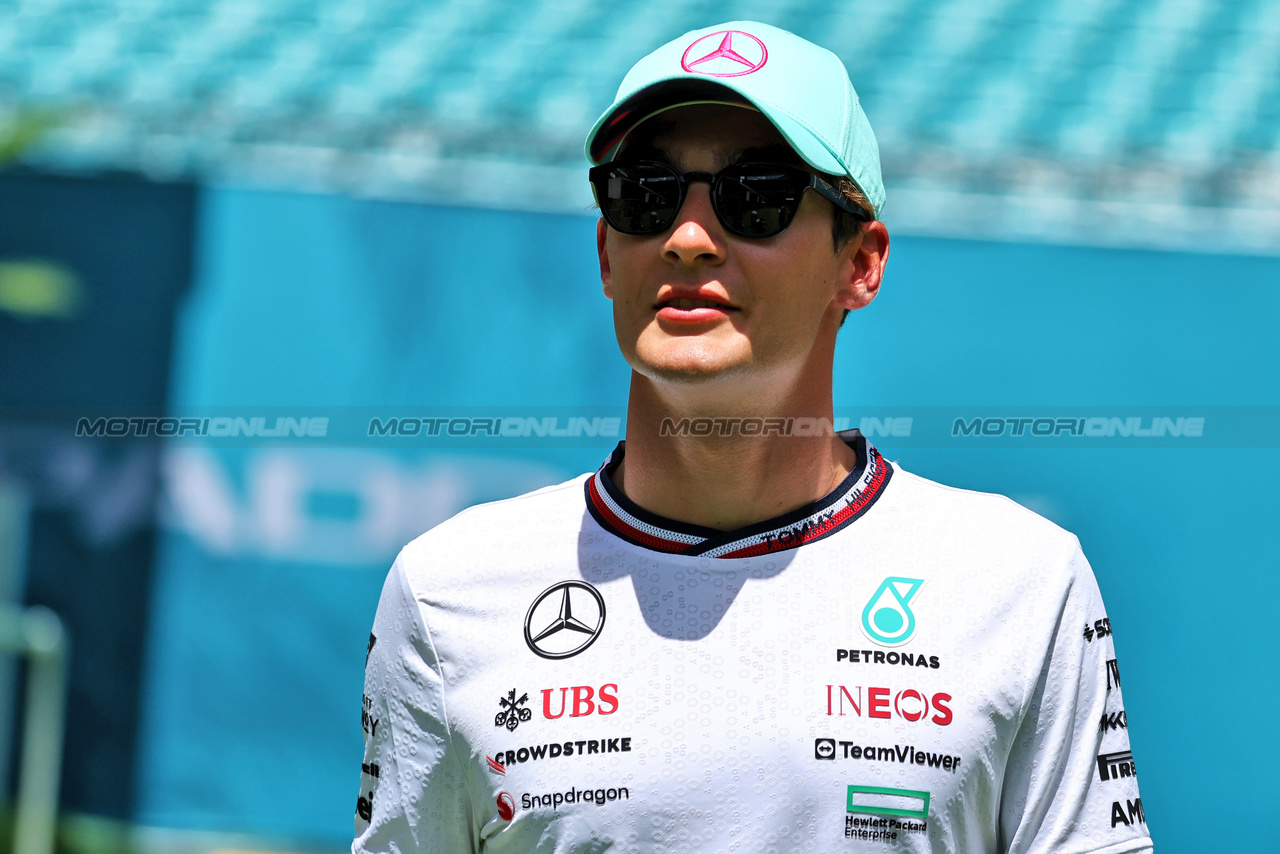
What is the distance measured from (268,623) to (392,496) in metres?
0.56

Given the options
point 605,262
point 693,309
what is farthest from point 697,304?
point 605,262

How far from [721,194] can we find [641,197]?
0.37 ft

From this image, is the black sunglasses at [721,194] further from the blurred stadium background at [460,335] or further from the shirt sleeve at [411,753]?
the blurred stadium background at [460,335]

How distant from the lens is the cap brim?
57.6 inches

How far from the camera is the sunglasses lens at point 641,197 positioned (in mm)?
1522

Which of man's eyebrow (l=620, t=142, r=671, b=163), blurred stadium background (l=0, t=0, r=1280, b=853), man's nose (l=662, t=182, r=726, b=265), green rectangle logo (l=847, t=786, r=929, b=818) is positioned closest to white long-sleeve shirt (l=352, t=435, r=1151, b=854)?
green rectangle logo (l=847, t=786, r=929, b=818)

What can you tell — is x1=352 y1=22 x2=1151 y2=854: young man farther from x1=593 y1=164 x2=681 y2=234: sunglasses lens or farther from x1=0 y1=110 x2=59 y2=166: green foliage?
x1=0 y1=110 x2=59 y2=166: green foliage

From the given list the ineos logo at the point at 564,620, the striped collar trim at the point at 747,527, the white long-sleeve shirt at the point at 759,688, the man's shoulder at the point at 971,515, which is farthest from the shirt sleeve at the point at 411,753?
the man's shoulder at the point at 971,515

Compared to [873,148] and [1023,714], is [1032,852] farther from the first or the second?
[873,148]

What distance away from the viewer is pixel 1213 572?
3.20 m

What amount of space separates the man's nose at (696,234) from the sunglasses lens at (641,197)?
0.06ft

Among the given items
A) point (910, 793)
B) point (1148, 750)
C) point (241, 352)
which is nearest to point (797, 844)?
point (910, 793)

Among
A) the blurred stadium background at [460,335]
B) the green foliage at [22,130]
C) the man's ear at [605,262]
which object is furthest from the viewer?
the green foliage at [22,130]

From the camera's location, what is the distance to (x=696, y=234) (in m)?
1.49
